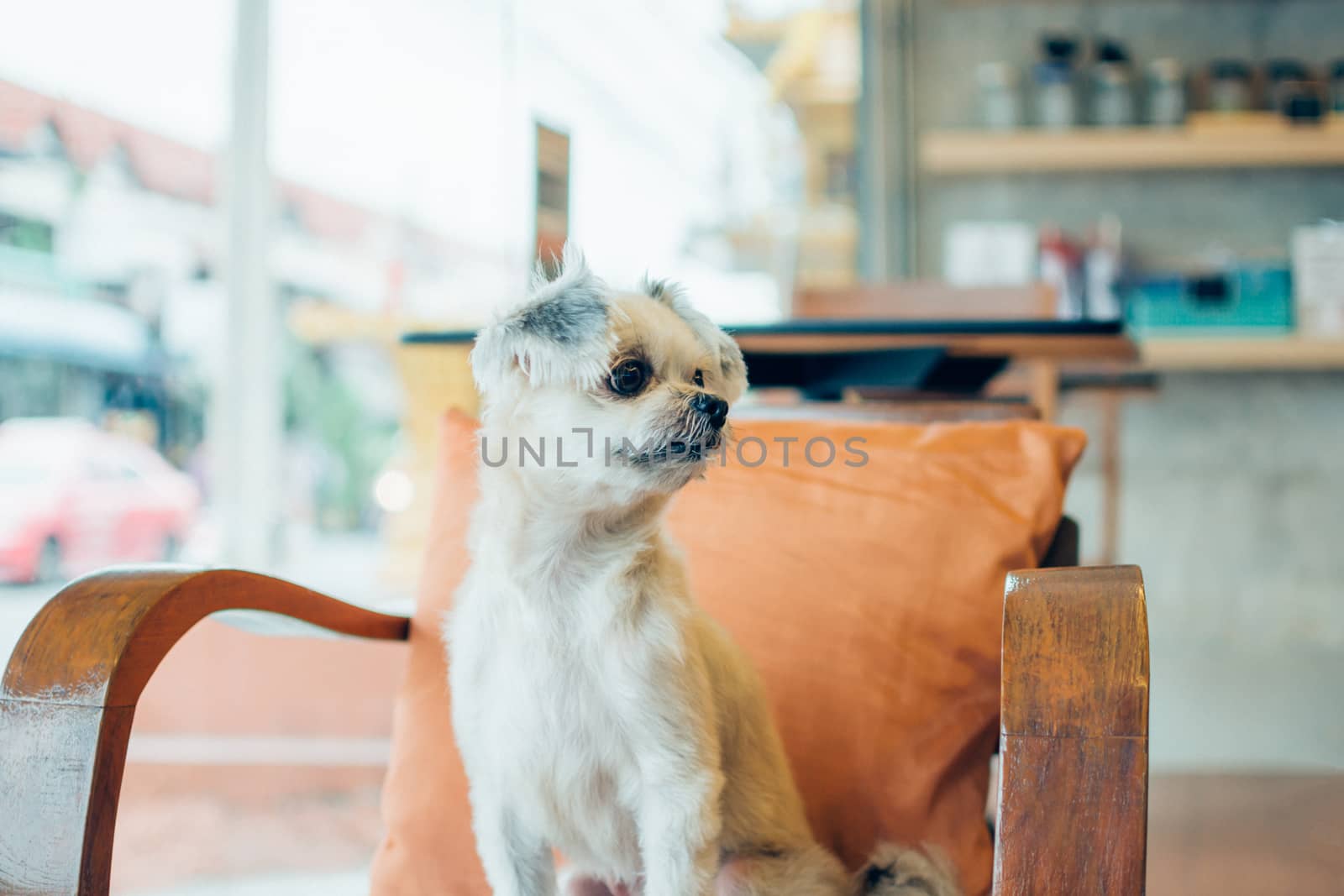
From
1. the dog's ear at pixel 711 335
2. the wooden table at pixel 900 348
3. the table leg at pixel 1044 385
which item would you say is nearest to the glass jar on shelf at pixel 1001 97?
the table leg at pixel 1044 385

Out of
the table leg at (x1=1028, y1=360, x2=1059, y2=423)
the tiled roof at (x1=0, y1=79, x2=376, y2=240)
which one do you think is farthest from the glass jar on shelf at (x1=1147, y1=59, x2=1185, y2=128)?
the tiled roof at (x1=0, y1=79, x2=376, y2=240)

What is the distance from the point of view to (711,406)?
0.74 meters

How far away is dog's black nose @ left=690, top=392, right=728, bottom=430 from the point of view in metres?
0.73

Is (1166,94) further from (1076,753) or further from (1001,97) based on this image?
(1076,753)

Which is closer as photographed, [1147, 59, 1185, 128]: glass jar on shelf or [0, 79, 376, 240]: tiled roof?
[0, 79, 376, 240]: tiled roof

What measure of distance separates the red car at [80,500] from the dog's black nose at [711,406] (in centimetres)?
218

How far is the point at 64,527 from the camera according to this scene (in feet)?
8.82

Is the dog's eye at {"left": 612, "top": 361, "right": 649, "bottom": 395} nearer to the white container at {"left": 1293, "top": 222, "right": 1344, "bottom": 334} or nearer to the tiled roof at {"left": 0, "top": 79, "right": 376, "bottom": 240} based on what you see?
the tiled roof at {"left": 0, "top": 79, "right": 376, "bottom": 240}

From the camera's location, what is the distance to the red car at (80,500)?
2.56 m

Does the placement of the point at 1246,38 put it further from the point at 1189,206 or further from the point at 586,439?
the point at 586,439

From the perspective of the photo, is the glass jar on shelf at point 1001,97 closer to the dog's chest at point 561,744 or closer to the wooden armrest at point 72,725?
the dog's chest at point 561,744

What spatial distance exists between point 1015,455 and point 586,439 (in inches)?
19.8

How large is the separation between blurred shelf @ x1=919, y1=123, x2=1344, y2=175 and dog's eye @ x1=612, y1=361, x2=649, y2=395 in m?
2.91

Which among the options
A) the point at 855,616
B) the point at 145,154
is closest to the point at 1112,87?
the point at 145,154
